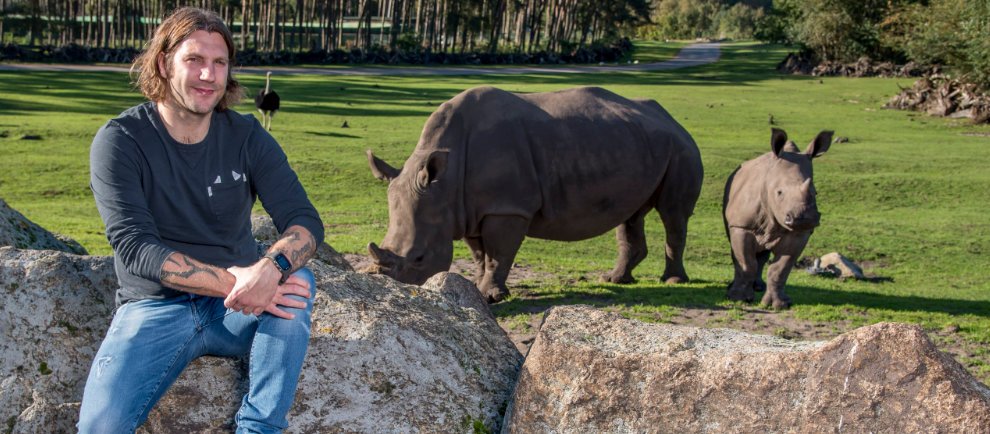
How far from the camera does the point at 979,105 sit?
31328 mm

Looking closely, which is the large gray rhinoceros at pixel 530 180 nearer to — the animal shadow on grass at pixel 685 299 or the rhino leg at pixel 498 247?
the rhino leg at pixel 498 247

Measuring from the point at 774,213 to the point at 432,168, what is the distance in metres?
3.12

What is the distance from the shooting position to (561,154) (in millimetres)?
10734

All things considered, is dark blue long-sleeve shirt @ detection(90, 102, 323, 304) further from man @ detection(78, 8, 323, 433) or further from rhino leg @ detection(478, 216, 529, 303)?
rhino leg @ detection(478, 216, 529, 303)

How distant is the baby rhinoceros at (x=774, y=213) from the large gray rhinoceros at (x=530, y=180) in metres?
0.94

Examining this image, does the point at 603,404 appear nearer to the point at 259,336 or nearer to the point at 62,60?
the point at 259,336

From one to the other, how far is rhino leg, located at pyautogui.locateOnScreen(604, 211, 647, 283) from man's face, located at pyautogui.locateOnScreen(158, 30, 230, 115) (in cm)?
760

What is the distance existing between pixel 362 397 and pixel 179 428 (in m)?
0.72

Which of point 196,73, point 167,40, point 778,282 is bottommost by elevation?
point 778,282

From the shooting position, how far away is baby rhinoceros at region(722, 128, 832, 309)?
31.4ft

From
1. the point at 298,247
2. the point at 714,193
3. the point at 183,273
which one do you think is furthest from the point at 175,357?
the point at 714,193

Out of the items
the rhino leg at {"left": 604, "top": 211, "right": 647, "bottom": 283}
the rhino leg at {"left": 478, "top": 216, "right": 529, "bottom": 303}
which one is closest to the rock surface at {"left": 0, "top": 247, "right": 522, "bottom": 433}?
the rhino leg at {"left": 478, "top": 216, "right": 529, "bottom": 303}

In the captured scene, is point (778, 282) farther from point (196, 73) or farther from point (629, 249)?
point (196, 73)

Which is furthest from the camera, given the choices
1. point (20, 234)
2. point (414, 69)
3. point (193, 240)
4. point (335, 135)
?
point (414, 69)
